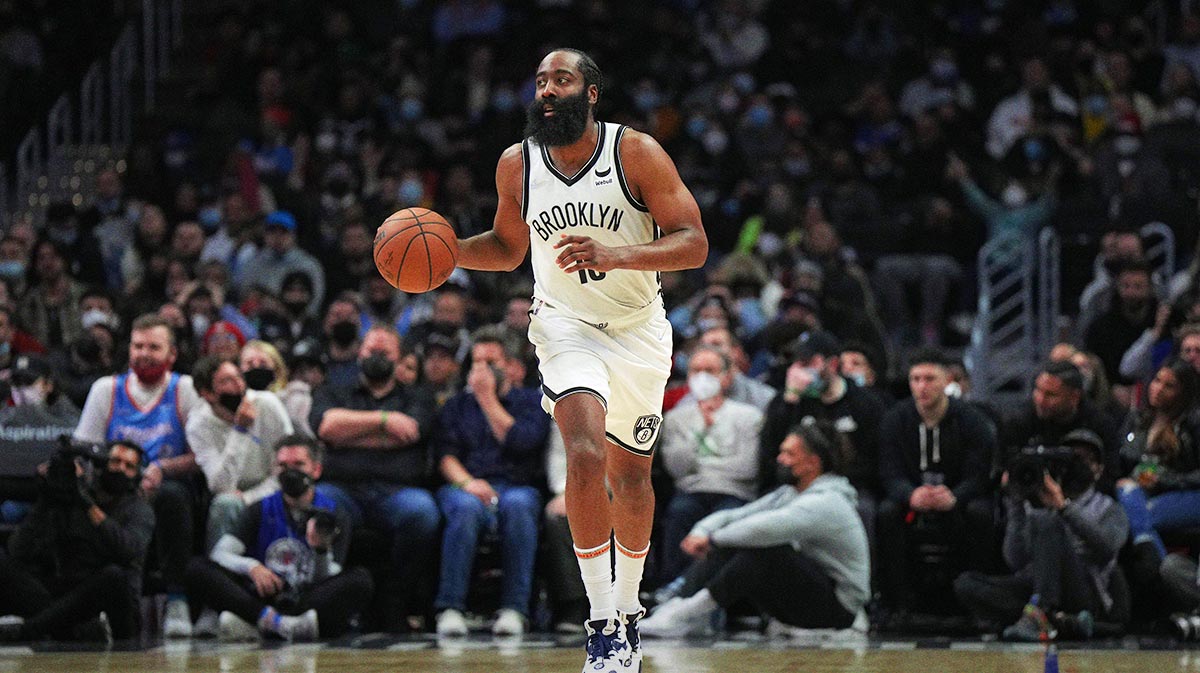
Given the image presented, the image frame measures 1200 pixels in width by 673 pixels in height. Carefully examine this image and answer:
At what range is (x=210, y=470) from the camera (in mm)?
9797

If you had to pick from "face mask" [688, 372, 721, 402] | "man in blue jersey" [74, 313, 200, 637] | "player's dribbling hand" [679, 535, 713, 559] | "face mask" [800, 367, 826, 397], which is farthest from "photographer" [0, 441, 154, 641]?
A: "face mask" [800, 367, 826, 397]

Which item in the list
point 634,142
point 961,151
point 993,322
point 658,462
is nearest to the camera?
point 634,142

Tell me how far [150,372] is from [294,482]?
1.39 meters

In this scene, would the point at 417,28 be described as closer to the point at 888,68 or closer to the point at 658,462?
the point at 888,68

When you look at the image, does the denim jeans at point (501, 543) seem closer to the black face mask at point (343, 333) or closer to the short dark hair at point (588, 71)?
the black face mask at point (343, 333)

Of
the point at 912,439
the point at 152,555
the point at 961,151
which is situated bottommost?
the point at 152,555

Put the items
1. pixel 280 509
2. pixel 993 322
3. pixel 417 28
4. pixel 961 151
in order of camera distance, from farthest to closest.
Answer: pixel 417 28
pixel 961 151
pixel 993 322
pixel 280 509

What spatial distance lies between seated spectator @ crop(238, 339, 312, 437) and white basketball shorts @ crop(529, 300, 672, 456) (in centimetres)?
393

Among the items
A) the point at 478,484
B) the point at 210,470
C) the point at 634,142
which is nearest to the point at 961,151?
the point at 478,484

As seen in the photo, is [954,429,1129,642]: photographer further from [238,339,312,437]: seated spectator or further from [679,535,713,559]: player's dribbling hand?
[238,339,312,437]: seated spectator

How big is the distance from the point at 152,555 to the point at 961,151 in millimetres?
8800

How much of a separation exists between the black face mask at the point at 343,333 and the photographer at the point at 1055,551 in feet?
14.7

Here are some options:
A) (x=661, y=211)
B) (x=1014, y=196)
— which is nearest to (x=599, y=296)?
(x=661, y=211)

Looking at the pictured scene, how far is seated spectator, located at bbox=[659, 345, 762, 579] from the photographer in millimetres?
10062
